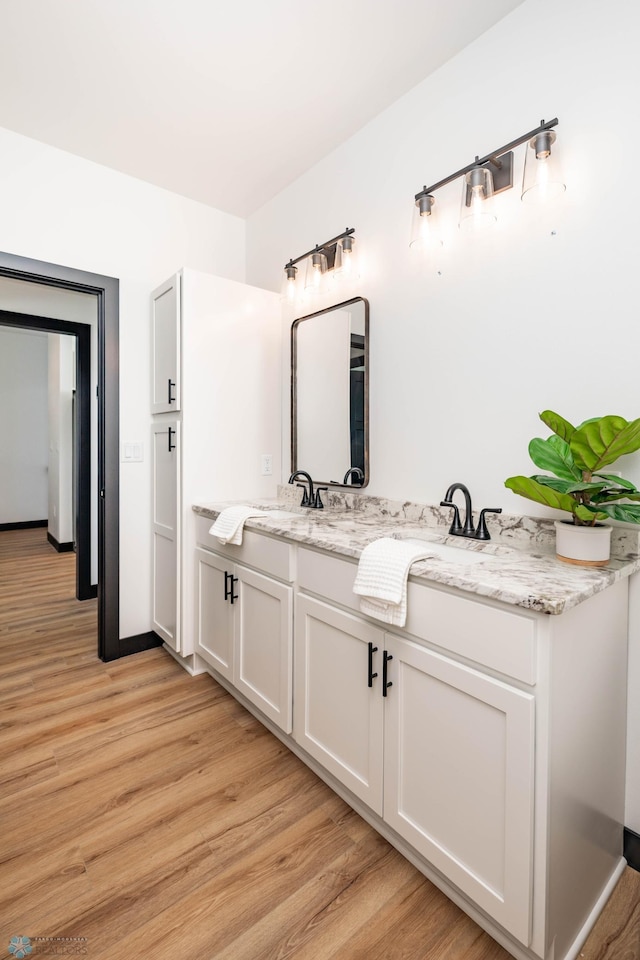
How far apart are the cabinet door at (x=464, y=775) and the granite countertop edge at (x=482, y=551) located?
8.7 inches

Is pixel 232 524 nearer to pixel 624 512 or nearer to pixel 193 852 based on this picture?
pixel 193 852

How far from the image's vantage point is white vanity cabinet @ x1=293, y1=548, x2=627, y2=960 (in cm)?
104

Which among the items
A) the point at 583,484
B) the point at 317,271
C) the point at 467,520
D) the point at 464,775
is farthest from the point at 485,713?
the point at 317,271

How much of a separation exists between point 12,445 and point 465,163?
263 inches

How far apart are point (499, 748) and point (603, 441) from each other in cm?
78

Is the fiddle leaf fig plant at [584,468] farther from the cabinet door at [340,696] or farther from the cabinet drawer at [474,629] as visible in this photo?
the cabinet door at [340,696]

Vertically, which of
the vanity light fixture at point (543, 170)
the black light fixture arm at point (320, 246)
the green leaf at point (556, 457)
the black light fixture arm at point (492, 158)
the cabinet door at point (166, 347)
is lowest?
the green leaf at point (556, 457)

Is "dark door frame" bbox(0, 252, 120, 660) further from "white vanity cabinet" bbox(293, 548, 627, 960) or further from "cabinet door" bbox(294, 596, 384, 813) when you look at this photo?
"white vanity cabinet" bbox(293, 548, 627, 960)

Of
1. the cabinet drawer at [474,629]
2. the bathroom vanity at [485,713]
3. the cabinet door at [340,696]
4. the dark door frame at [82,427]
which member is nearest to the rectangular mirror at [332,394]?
the bathroom vanity at [485,713]

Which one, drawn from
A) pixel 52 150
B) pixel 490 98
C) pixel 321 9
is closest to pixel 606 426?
pixel 490 98

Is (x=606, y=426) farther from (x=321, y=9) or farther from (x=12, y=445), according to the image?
(x=12, y=445)

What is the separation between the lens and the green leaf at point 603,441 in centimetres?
116

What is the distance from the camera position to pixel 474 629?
1.14 metres

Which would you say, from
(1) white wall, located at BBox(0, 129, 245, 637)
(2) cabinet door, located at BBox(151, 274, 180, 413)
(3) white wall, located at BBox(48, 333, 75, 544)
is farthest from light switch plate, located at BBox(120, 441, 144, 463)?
(3) white wall, located at BBox(48, 333, 75, 544)
